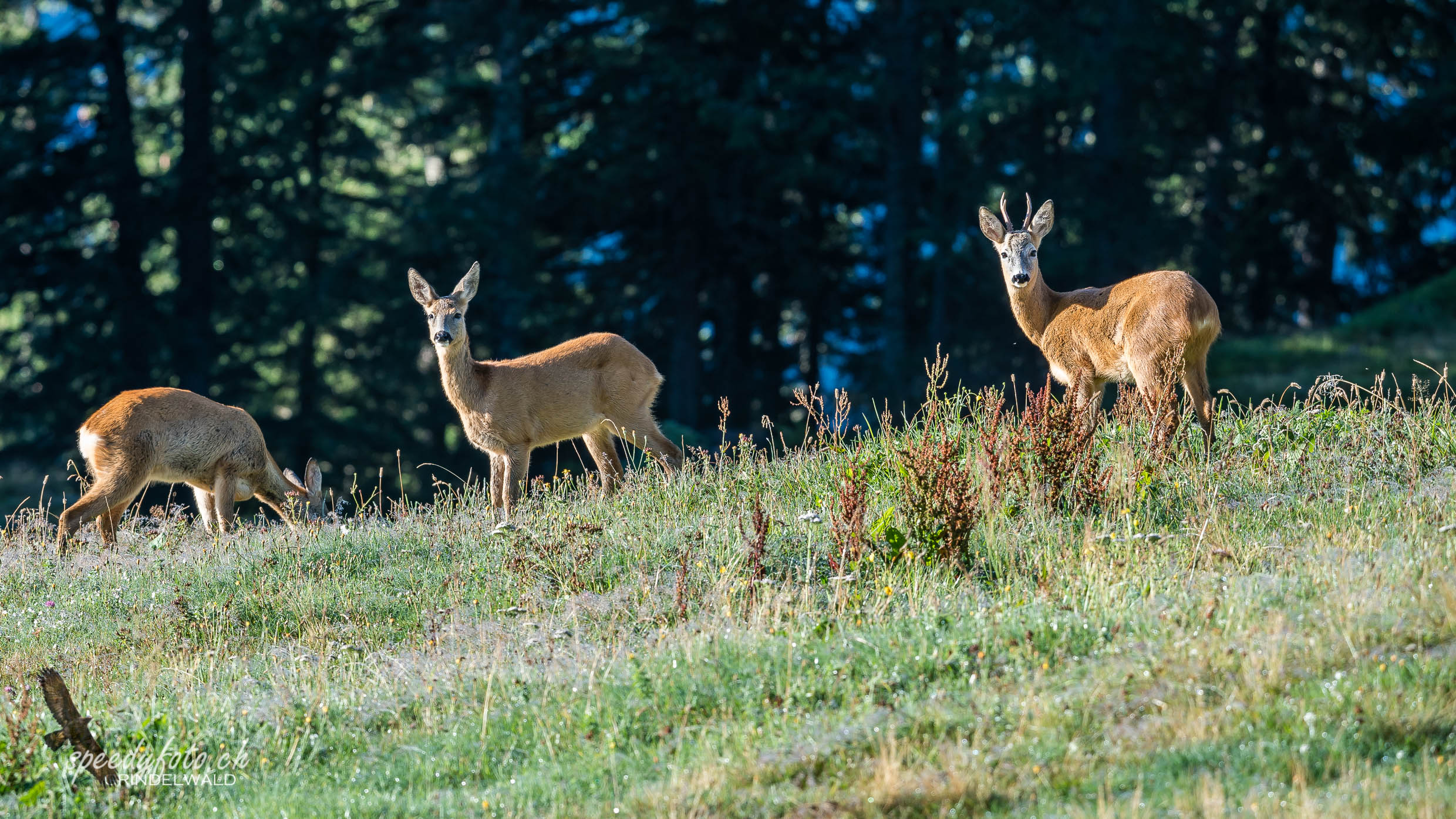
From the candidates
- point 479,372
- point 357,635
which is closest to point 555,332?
point 479,372

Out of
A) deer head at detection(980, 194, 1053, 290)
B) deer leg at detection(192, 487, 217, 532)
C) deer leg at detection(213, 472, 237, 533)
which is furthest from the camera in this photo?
deer leg at detection(192, 487, 217, 532)

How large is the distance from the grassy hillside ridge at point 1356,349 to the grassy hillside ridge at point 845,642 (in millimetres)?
11781

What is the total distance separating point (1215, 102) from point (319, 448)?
17882mm

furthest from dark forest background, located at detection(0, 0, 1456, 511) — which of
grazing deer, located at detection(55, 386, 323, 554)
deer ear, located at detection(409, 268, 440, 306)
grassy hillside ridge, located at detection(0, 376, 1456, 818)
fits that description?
grassy hillside ridge, located at detection(0, 376, 1456, 818)

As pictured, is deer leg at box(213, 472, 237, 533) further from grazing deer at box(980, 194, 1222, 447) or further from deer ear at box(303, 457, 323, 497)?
grazing deer at box(980, 194, 1222, 447)

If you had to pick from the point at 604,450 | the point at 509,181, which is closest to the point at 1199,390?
the point at 604,450

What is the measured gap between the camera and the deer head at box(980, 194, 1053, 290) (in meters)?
9.77

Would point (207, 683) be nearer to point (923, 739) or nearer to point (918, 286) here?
point (923, 739)

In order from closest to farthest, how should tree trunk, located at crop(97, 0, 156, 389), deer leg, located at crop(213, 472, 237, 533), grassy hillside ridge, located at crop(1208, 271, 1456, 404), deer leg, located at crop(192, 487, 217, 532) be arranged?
1. deer leg, located at crop(213, 472, 237, 533)
2. deer leg, located at crop(192, 487, 217, 532)
3. grassy hillside ridge, located at crop(1208, 271, 1456, 404)
4. tree trunk, located at crop(97, 0, 156, 389)

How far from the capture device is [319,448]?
24.6m

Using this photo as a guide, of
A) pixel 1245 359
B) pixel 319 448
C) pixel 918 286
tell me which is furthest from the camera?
pixel 918 286

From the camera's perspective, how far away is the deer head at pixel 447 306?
10.4 meters

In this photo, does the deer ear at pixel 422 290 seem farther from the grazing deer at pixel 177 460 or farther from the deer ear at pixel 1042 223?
the deer ear at pixel 1042 223

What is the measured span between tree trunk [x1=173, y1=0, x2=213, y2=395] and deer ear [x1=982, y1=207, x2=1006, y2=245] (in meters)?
16.5
